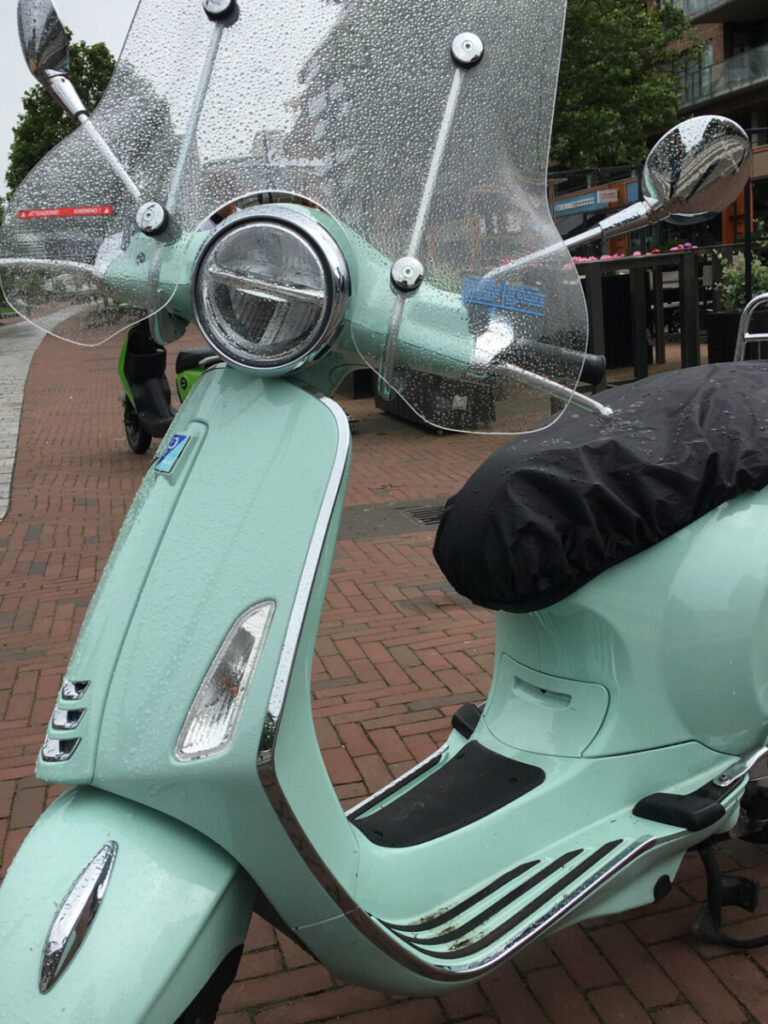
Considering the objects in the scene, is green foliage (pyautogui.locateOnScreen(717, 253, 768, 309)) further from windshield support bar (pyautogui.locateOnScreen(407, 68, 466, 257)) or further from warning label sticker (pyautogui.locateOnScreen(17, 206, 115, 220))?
warning label sticker (pyautogui.locateOnScreen(17, 206, 115, 220))

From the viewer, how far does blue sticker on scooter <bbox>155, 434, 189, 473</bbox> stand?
1.62m

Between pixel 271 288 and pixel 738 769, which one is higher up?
pixel 271 288

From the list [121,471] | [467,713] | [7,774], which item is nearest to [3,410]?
[121,471]

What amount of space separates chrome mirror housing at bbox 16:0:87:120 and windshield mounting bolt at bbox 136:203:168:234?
201 mm

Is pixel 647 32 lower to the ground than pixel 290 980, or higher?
higher

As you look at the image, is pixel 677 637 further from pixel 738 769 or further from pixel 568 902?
pixel 568 902

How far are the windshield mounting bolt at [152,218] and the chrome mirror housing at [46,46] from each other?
20cm

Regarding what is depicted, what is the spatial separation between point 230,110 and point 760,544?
130 centimetres

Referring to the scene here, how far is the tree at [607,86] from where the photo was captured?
23.8 metres

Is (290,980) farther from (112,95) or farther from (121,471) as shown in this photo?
(121,471)

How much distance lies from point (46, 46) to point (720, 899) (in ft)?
7.05

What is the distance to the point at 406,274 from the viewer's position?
158 cm

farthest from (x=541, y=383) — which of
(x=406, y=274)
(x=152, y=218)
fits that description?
(x=152, y=218)

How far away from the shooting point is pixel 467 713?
242 cm
